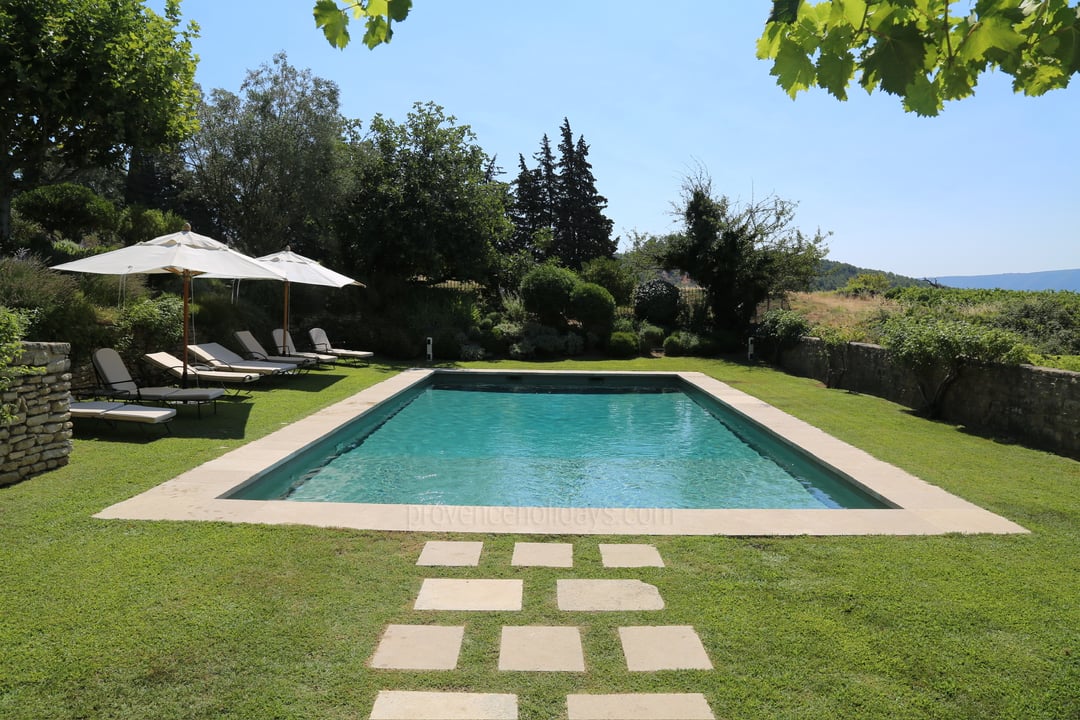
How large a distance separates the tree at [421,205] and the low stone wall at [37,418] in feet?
41.8

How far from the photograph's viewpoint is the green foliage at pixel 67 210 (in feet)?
58.6

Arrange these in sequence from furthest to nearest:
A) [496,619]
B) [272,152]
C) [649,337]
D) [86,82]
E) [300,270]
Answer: [272,152]
[649,337]
[300,270]
[86,82]
[496,619]

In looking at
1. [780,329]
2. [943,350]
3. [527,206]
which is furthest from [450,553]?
[527,206]

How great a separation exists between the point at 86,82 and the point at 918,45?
1351 centimetres

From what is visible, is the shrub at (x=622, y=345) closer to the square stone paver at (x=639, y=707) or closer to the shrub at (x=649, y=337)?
the shrub at (x=649, y=337)

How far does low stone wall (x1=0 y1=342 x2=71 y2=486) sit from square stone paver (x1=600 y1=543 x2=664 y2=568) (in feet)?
16.8

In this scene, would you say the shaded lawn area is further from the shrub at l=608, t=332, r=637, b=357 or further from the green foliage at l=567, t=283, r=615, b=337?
the green foliage at l=567, t=283, r=615, b=337

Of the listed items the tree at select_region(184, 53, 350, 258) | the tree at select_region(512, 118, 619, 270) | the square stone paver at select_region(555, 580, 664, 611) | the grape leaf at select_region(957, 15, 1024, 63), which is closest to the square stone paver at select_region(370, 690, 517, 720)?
the square stone paver at select_region(555, 580, 664, 611)

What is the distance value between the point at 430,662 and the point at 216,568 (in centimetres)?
179

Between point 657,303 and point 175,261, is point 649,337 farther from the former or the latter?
point 175,261

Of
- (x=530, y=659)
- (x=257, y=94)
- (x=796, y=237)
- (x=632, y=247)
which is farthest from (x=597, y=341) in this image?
(x=530, y=659)

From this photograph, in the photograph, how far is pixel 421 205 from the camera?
18.6 metres

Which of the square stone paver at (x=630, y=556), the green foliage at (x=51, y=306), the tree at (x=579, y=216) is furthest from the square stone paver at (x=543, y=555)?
the tree at (x=579, y=216)

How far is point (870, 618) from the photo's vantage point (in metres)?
3.34
